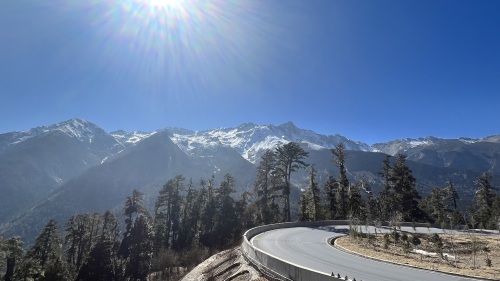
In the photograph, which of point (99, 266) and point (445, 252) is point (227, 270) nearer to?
point (445, 252)

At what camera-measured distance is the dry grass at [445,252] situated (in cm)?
2141

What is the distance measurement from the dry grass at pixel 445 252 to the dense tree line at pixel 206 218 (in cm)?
1397

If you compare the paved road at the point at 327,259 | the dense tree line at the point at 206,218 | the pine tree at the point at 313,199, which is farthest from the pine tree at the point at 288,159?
the paved road at the point at 327,259

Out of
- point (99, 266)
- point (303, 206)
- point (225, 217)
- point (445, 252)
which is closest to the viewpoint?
point (445, 252)

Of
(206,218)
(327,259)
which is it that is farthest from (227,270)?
(206,218)

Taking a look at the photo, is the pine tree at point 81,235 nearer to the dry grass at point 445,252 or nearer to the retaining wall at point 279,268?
the retaining wall at point 279,268

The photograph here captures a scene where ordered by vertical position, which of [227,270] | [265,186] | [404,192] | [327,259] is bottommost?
[227,270]

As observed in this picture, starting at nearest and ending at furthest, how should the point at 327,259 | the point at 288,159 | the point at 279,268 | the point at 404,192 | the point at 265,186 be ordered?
1. the point at 279,268
2. the point at 327,259
3. the point at 288,159
4. the point at 265,186
5. the point at 404,192

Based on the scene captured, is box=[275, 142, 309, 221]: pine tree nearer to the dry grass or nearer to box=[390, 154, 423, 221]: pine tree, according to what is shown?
box=[390, 154, 423, 221]: pine tree

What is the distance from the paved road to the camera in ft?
64.3

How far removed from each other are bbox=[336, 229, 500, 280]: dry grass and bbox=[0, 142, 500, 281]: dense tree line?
13973mm

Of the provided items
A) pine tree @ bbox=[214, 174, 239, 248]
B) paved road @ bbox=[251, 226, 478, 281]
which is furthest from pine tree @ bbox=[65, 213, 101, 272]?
paved road @ bbox=[251, 226, 478, 281]

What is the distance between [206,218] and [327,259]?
37.8 meters

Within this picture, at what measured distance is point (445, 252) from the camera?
29.7 meters
